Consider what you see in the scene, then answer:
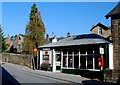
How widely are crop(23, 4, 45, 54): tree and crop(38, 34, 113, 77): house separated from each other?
43.4 feet

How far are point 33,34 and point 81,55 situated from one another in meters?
19.7

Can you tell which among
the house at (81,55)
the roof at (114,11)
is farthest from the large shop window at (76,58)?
the roof at (114,11)

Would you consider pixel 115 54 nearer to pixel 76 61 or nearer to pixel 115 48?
pixel 115 48

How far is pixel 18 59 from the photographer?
3216 cm

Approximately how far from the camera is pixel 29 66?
2780 cm

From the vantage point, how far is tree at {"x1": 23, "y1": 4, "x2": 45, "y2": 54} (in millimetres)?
36281

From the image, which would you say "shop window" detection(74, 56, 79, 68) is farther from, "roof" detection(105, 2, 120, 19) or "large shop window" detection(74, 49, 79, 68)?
"roof" detection(105, 2, 120, 19)

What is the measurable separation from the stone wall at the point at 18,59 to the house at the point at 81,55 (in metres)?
5.43

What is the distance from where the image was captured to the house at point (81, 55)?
16375mm

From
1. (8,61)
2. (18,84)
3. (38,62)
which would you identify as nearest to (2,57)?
(8,61)

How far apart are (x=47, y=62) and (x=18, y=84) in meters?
10.1


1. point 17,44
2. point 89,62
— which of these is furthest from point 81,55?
point 17,44

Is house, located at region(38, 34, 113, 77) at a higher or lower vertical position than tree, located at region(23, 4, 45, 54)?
lower

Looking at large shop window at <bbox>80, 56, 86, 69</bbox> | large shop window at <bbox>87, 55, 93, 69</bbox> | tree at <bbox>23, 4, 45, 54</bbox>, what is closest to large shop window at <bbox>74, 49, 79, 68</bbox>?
large shop window at <bbox>80, 56, 86, 69</bbox>
